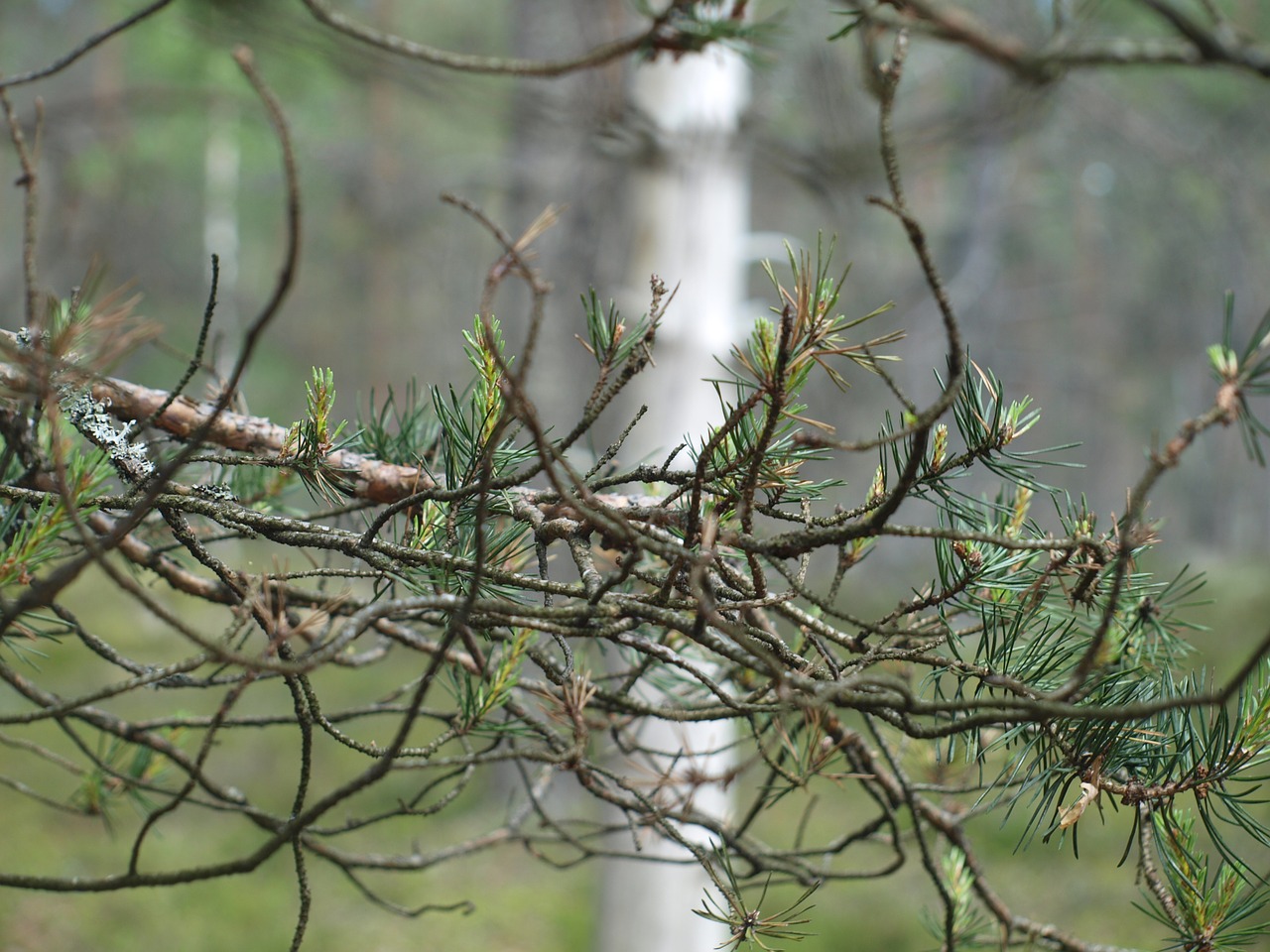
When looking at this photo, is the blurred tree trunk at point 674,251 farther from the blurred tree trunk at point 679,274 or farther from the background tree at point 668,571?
the background tree at point 668,571

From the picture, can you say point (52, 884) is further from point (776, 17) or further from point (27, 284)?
point (776, 17)

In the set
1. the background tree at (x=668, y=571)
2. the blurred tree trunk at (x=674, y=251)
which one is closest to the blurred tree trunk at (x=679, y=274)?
the blurred tree trunk at (x=674, y=251)

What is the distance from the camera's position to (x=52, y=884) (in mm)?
542

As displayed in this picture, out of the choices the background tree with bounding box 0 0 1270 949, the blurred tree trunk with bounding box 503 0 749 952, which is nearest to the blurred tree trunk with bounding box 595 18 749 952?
the blurred tree trunk with bounding box 503 0 749 952

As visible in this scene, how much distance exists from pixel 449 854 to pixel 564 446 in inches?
16.5

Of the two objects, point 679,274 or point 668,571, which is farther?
point 679,274

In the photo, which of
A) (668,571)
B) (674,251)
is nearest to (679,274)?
(674,251)

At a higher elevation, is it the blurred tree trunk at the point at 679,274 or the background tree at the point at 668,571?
the blurred tree trunk at the point at 679,274

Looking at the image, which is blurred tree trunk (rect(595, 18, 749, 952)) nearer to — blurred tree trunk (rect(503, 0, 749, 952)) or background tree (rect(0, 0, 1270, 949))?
A: blurred tree trunk (rect(503, 0, 749, 952))

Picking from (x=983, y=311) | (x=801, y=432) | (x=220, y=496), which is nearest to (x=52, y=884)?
(x=220, y=496)

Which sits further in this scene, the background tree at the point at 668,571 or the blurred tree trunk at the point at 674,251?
the blurred tree trunk at the point at 674,251

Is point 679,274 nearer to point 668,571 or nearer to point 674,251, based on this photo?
point 674,251

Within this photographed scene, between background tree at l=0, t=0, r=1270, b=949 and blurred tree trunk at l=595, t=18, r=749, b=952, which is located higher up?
blurred tree trunk at l=595, t=18, r=749, b=952

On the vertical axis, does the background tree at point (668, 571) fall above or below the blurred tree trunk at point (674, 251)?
below
